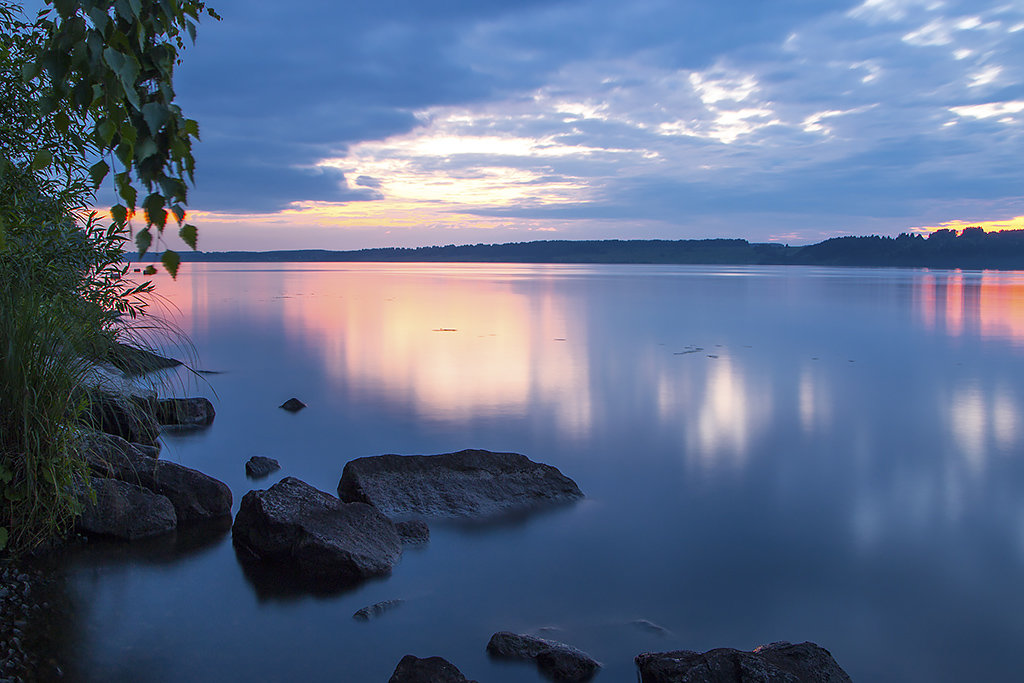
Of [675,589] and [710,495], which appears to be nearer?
[675,589]

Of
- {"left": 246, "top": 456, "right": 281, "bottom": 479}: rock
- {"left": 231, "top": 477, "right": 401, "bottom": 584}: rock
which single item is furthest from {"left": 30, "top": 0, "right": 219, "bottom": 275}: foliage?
{"left": 246, "top": 456, "right": 281, "bottom": 479}: rock

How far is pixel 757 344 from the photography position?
23359mm

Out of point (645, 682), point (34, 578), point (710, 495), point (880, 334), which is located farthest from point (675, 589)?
point (880, 334)

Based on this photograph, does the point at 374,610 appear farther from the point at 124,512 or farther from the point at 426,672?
the point at 124,512

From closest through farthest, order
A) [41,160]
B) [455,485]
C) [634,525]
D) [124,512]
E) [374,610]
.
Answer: [41,160] < [374,610] < [124,512] < [634,525] < [455,485]

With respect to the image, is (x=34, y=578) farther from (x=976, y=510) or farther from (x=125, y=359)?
(x=976, y=510)

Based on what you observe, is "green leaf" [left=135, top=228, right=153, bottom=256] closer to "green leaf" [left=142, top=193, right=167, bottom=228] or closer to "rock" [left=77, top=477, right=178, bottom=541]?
"green leaf" [left=142, top=193, right=167, bottom=228]

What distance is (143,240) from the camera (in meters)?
2.43

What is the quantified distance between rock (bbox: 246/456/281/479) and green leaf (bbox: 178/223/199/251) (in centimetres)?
726

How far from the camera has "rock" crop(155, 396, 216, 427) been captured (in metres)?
11.4

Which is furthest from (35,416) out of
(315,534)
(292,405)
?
(292,405)

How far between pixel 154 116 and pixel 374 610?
13.9ft

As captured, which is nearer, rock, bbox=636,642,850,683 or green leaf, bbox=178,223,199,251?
green leaf, bbox=178,223,199,251

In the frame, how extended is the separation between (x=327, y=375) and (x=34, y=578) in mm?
11847
